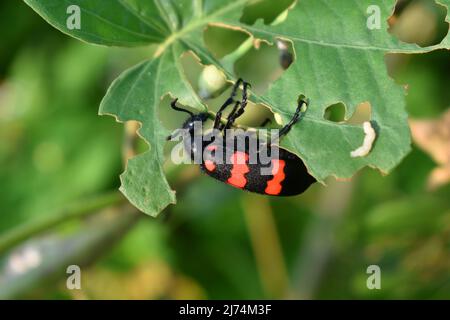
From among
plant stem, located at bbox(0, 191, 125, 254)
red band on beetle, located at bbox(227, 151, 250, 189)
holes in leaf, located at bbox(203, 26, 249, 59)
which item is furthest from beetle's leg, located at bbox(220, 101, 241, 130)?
holes in leaf, located at bbox(203, 26, 249, 59)

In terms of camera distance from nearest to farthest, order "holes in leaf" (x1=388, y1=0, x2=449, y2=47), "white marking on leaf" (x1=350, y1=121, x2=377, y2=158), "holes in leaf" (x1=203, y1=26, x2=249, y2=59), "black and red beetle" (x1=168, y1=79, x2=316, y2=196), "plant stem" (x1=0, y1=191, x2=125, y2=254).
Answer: "white marking on leaf" (x1=350, y1=121, x2=377, y2=158)
"black and red beetle" (x1=168, y1=79, x2=316, y2=196)
"plant stem" (x1=0, y1=191, x2=125, y2=254)
"holes in leaf" (x1=388, y1=0, x2=449, y2=47)
"holes in leaf" (x1=203, y1=26, x2=249, y2=59)

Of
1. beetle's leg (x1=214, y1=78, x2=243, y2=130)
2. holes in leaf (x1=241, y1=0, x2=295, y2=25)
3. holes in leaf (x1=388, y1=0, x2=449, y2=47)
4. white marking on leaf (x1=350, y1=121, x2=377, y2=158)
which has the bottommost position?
white marking on leaf (x1=350, y1=121, x2=377, y2=158)

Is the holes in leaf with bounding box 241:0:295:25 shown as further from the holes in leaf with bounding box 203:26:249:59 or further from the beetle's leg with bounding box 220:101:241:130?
the holes in leaf with bounding box 203:26:249:59

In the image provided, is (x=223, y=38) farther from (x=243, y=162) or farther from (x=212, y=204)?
(x=243, y=162)

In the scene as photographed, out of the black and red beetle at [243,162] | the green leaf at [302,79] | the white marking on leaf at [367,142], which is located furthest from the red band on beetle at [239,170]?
the white marking on leaf at [367,142]

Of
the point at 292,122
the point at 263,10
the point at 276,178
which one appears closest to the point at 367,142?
the point at 292,122

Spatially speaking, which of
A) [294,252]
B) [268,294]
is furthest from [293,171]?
[294,252]

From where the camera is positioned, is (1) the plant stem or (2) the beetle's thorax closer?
(2) the beetle's thorax
